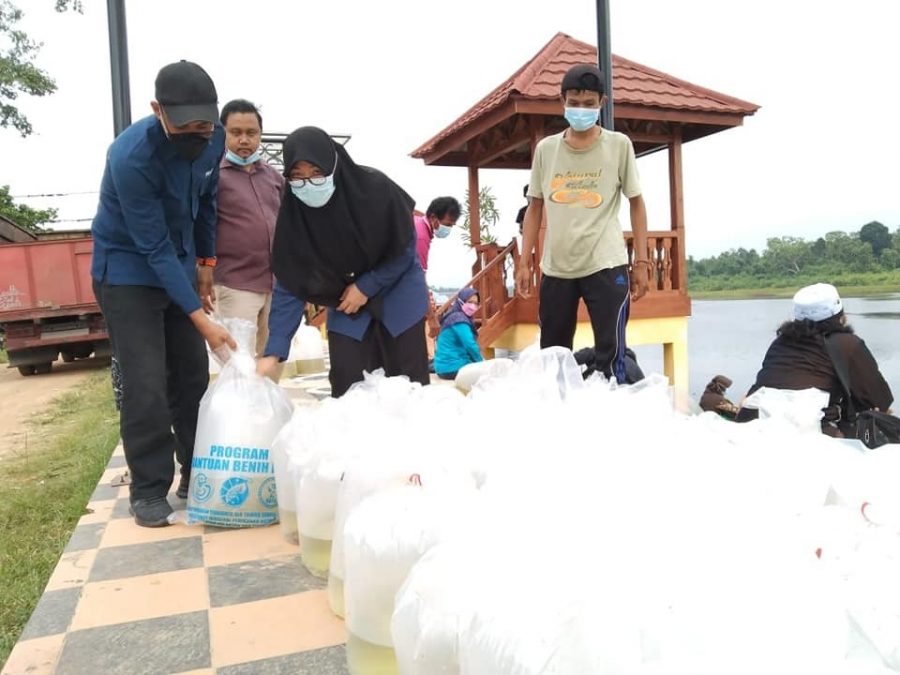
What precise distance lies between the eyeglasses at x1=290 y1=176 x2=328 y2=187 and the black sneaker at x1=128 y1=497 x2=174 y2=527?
3.81ft

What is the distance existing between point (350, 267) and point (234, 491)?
2.82ft

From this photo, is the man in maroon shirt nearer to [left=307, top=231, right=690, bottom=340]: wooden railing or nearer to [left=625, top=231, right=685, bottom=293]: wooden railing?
[left=307, top=231, right=690, bottom=340]: wooden railing

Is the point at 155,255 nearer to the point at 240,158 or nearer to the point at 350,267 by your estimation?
the point at 350,267

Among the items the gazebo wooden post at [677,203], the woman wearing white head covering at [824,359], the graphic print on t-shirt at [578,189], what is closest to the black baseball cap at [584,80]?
the graphic print on t-shirt at [578,189]

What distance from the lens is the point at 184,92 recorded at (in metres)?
2.09

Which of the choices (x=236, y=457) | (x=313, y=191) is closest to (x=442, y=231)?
(x=313, y=191)

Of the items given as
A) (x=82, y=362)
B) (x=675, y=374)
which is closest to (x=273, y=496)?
(x=675, y=374)

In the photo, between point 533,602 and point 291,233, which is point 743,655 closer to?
point 533,602

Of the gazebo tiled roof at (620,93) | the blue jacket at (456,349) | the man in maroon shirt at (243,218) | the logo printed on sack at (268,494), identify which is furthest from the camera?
the gazebo tiled roof at (620,93)

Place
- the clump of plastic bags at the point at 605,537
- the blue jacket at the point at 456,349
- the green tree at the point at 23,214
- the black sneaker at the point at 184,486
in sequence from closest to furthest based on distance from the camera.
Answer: the clump of plastic bags at the point at 605,537, the black sneaker at the point at 184,486, the blue jacket at the point at 456,349, the green tree at the point at 23,214

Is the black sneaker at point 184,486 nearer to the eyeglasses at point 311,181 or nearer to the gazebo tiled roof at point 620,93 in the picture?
the eyeglasses at point 311,181

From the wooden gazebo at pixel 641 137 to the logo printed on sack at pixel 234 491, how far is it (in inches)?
215

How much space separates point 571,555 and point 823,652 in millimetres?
298

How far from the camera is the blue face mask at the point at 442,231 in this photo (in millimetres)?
5422
